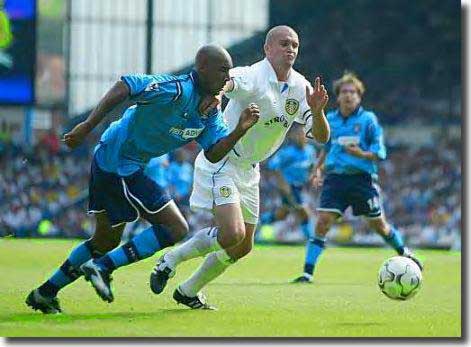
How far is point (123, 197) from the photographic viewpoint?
6.48m

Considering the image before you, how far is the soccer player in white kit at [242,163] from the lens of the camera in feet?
22.0

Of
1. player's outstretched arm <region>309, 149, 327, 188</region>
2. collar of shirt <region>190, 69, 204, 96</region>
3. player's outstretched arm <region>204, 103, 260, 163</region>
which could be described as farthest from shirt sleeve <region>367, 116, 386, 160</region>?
collar of shirt <region>190, 69, 204, 96</region>

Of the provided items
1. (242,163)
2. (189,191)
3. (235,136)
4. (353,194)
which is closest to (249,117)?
(235,136)

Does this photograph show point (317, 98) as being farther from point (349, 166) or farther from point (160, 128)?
point (349, 166)

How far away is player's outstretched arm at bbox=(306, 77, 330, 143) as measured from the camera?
6.50 m

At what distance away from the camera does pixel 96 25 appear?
14.1m

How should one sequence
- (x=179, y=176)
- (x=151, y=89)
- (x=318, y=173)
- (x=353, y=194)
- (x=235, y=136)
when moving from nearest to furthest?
(x=151, y=89), (x=235, y=136), (x=318, y=173), (x=353, y=194), (x=179, y=176)

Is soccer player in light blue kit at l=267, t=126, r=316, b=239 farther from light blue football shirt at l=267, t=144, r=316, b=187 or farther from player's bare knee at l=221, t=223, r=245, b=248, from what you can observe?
player's bare knee at l=221, t=223, r=245, b=248

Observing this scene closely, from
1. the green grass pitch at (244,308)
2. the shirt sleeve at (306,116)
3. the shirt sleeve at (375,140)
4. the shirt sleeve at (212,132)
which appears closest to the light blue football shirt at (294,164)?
the green grass pitch at (244,308)

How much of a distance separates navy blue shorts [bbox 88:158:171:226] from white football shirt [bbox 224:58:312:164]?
693 millimetres

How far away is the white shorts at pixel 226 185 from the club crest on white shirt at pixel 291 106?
0.39 meters

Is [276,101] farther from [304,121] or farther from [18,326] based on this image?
[18,326]

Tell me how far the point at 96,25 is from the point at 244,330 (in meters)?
8.25

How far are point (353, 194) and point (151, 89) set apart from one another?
336cm
